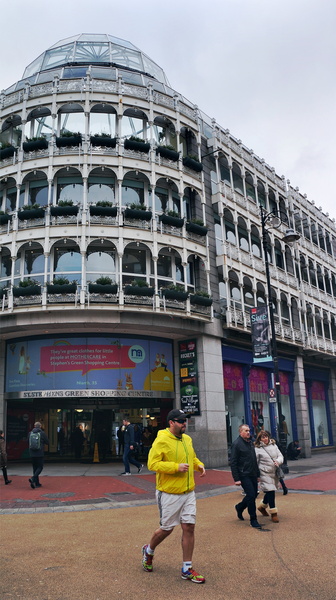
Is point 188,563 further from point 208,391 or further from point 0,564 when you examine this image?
A: point 208,391

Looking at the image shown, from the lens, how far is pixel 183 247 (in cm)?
2273

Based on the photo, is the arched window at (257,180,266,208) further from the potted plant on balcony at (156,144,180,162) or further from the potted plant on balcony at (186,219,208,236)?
the potted plant on balcony at (156,144,180,162)

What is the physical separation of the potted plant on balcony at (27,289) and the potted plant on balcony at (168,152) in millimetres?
8696

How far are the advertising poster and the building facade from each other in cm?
6

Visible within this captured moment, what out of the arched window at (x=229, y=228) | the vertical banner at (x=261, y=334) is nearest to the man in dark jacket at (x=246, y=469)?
the vertical banner at (x=261, y=334)

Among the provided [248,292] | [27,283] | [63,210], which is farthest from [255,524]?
[248,292]

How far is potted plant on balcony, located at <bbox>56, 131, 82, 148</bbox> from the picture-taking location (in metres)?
22.2

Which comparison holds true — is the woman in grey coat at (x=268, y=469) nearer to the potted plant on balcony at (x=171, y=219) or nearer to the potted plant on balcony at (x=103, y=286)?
the potted plant on balcony at (x=103, y=286)

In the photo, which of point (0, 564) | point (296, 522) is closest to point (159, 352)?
point (296, 522)

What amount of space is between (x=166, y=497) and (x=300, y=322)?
25833 millimetres

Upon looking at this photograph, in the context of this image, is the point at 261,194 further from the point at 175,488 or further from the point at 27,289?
the point at 175,488

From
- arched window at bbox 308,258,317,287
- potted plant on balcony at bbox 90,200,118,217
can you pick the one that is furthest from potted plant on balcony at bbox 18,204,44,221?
arched window at bbox 308,258,317,287

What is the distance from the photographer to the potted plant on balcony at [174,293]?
21000 mm

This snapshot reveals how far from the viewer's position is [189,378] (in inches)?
877
